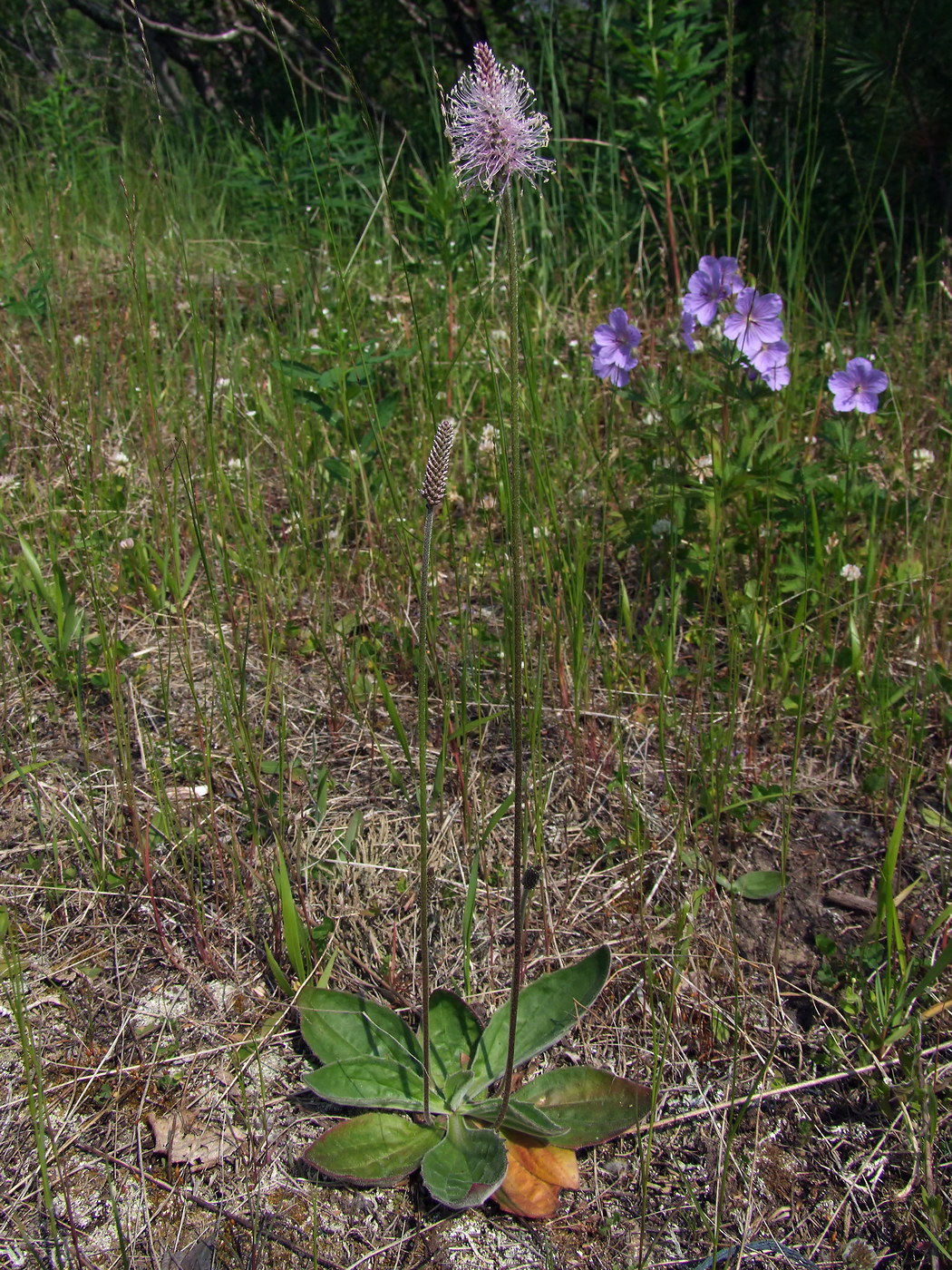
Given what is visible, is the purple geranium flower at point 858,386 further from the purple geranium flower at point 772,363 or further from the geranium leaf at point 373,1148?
the geranium leaf at point 373,1148

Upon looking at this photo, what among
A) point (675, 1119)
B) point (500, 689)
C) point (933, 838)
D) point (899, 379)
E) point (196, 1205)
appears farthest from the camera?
point (899, 379)

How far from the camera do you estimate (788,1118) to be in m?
1.41

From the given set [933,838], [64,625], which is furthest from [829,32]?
[64,625]

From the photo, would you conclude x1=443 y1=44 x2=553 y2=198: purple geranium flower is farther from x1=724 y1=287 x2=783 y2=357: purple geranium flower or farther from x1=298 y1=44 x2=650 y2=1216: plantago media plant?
x1=724 y1=287 x2=783 y2=357: purple geranium flower

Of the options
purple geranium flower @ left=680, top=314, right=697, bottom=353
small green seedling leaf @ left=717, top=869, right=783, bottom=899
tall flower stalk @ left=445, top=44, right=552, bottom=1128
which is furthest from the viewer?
purple geranium flower @ left=680, top=314, right=697, bottom=353

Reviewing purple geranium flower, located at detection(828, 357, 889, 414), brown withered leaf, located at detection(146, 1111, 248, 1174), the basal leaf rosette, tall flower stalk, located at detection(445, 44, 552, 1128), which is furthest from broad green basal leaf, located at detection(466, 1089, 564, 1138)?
purple geranium flower, located at detection(828, 357, 889, 414)

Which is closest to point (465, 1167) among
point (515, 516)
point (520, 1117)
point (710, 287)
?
point (520, 1117)

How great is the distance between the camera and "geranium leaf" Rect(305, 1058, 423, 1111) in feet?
4.46

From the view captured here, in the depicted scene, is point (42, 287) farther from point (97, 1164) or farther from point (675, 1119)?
point (675, 1119)

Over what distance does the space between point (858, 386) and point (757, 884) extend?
1336mm

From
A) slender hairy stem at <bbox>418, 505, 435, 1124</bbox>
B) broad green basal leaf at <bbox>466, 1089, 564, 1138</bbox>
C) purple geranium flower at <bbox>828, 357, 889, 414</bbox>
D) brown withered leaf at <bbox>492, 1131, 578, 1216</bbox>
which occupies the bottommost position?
brown withered leaf at <bbox>492, 1131, 578, 1216</bbox>

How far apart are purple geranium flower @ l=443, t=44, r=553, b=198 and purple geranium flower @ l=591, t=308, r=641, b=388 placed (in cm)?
123

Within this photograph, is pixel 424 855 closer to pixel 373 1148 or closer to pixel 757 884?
pixel 373 1148

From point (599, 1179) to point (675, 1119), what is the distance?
5.8 inches
